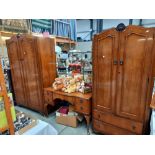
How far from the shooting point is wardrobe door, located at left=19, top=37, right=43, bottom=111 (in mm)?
2316

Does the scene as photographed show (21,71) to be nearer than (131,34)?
No

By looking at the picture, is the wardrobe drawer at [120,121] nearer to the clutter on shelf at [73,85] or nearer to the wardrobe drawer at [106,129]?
the wardrobe drawer at [106,129]

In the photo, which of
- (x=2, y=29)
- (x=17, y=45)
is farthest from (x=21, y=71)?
(x=2, y=29)

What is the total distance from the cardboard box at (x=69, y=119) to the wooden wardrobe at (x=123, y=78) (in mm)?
496

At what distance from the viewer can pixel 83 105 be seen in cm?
197

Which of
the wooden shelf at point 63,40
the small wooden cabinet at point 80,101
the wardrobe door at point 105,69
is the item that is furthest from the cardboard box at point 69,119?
the wooden shelf at point 63,40

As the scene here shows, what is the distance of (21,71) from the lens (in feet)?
8.76

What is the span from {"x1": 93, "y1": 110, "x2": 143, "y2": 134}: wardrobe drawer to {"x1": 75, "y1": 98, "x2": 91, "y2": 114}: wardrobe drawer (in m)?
0.12

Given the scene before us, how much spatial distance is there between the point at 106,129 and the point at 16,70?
2238 millimetres

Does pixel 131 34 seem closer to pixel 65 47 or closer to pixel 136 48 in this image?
pixel 136 48

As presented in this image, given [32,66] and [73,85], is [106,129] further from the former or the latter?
[32,66]

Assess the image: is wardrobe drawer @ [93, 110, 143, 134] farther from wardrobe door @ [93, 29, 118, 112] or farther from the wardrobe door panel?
the wardrobe door panel
